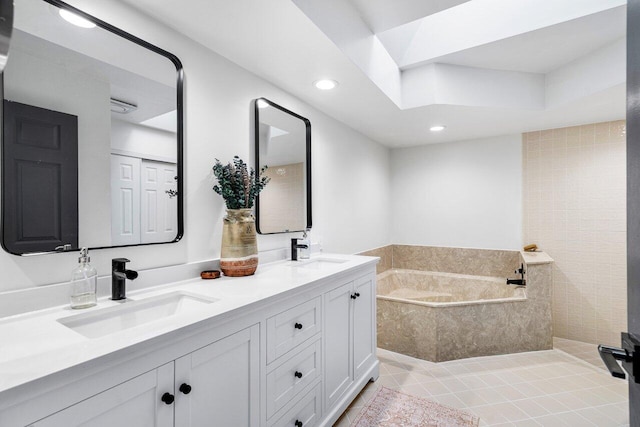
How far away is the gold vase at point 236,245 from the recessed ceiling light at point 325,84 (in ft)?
3.38

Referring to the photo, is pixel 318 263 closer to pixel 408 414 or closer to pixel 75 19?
pixel 408 414

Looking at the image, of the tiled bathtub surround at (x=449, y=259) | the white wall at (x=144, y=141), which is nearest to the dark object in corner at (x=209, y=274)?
the white wall at (x=144, y=141)

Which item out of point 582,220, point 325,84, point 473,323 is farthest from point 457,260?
point 325,84

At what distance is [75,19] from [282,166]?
1.31 metres

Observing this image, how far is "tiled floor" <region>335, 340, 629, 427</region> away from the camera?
195 cm

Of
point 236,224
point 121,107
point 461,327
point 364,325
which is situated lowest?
point 461,327

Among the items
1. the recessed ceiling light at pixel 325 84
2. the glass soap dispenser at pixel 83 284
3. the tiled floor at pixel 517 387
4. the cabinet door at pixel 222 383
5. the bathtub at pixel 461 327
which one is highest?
the recessed ceiling light at pixel 325 84

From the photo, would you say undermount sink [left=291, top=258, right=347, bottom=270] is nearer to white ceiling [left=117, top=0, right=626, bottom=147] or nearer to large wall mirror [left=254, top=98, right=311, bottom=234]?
large wall mirror [left=254, top=98, right=311, bottom=234]

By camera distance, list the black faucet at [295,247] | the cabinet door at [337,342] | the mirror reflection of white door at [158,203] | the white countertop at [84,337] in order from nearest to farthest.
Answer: the white countertop at [84,337] < the mirror reflection of white door at [158,203] < the cabinet door at [337,342] < the black faucet at [295,247]

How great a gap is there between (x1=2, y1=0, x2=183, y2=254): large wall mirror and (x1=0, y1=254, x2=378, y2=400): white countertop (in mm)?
243

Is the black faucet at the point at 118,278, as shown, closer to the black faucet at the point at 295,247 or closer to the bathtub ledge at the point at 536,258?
the black faucet at the point at 295,247

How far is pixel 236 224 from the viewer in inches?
65.0

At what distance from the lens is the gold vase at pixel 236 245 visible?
5.37 feet

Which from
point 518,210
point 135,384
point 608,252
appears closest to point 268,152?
point 135,384
